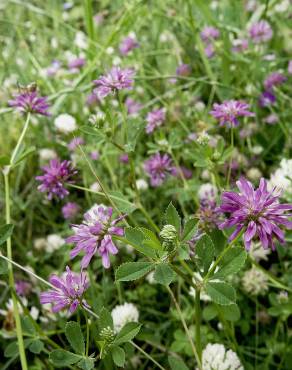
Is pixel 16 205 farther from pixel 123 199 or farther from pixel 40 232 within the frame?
pixel 123 199

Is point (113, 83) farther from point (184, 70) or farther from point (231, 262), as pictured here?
point (184, 70)

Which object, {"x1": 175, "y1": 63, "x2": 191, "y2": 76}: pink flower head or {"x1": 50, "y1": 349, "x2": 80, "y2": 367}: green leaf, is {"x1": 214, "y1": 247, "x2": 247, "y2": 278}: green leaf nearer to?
{"x1": 50, "y1": 349, "x2": 80, "y2": 367}: green leaf

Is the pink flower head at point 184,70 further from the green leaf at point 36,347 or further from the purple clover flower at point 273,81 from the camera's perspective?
the green leaf at point 36,347

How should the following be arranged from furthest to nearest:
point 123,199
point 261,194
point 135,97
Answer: point 135,97 → point 123,199 → point 261,194

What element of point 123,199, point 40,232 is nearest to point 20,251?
point 40,232

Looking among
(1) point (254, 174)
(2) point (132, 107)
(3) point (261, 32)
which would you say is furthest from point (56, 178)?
(3) point (261, 32)

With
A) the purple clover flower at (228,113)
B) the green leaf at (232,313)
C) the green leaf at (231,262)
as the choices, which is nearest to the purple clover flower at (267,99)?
the purple clover flower at (228,113)
